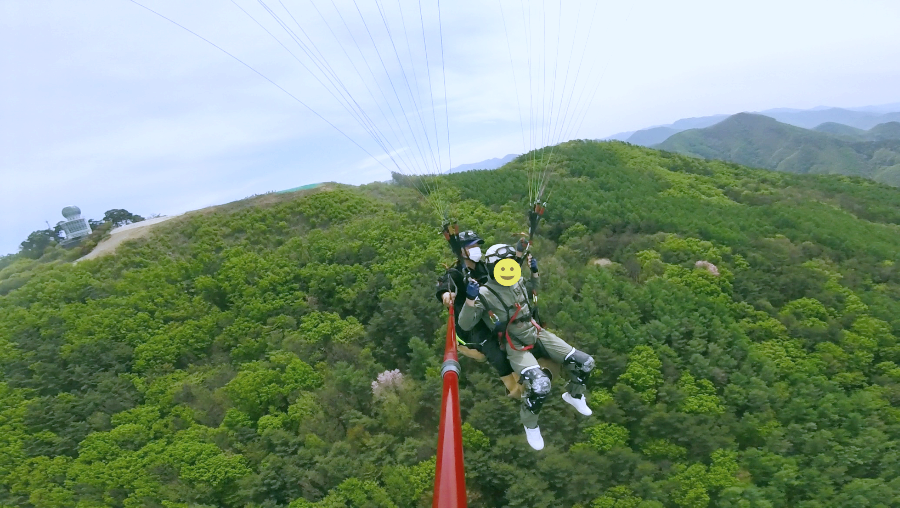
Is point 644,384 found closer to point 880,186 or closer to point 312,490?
point 312,490

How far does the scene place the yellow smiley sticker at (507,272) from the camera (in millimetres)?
5805

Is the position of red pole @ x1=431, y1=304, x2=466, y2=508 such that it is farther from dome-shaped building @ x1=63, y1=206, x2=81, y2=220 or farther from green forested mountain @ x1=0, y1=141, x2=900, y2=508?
dome-shaped building @ x1=63, y1=206, x2=81, y2=220

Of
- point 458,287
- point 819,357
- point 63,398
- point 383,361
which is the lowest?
point 819,357

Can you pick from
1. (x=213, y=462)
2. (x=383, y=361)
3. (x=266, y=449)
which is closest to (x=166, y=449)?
(x=213, y=462)

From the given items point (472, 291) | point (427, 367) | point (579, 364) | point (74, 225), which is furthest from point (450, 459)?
point (74, 225)

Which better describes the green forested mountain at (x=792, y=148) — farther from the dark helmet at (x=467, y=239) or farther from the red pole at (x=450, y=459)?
the red pole at (x=450, y=459)

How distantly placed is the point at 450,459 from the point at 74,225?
33.6 meters

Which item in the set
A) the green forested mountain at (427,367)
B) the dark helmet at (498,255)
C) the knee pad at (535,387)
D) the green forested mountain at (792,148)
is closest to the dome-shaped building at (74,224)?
the green forested mountain at (427,367)

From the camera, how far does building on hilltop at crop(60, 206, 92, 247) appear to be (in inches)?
1061

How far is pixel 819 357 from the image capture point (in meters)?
13.3

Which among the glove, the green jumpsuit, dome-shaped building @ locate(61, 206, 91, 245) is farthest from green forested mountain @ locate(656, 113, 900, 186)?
dome-shaped building @ locate(61, 206, 91, 245)

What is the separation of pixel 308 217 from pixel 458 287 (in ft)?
58.8

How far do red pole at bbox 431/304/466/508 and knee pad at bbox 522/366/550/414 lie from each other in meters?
2.02

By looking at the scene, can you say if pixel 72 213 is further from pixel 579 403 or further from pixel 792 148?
pixel 792 148
